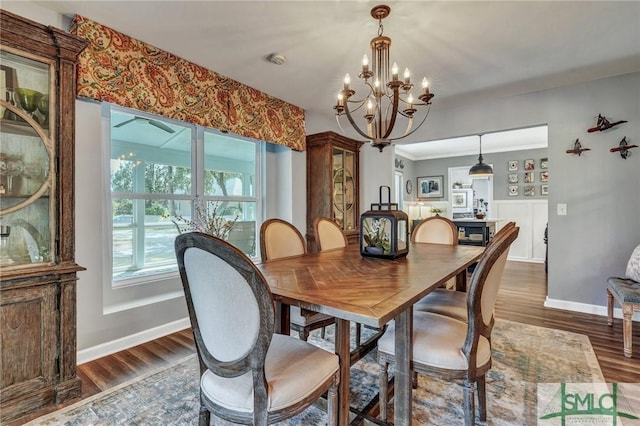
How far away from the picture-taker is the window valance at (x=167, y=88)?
2.17 metres

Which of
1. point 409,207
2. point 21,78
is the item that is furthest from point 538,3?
point 409,207

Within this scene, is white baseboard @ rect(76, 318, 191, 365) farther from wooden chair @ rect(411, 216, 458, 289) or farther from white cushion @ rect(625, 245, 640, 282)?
white cushion @ rect(625, 245, 640, 282)

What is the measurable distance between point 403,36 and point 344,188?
228 cm

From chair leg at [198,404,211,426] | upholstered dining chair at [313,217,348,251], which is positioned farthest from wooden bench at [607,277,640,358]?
chair leg at [198,404,211,426]

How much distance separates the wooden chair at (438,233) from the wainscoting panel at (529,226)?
14.9ft

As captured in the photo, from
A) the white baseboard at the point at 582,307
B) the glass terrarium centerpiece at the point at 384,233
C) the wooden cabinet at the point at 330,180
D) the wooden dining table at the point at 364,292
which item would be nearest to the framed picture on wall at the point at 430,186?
the wooden cabinet at the point at 330,180

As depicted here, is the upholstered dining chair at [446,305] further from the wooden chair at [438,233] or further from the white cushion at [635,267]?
the white cushion at [635,267]

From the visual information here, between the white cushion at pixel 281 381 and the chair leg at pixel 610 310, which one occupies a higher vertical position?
the white cushion at pixel 281 381

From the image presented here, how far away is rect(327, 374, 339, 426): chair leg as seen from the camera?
3.99 feet

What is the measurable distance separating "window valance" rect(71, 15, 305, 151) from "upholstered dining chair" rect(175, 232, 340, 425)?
188 centimetres

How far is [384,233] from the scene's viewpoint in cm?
196

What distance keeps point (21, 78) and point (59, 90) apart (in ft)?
0.65

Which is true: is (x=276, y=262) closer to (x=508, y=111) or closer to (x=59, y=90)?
(x=59, y=90)

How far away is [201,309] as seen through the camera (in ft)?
3.67
